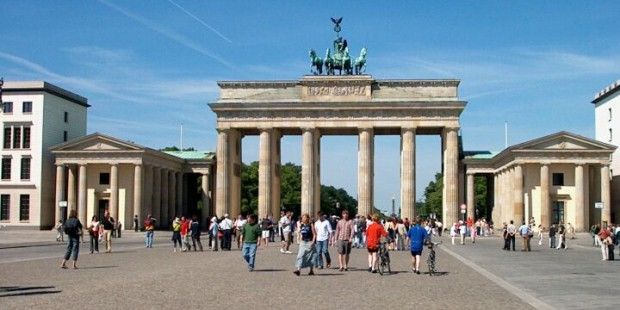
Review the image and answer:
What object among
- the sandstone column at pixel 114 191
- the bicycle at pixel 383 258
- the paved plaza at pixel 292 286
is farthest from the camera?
the sandstone column at pixel 114 191

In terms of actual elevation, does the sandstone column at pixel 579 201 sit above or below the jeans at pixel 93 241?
above

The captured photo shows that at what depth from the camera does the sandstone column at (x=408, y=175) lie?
91250 millimetres

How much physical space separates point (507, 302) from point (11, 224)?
248 feet

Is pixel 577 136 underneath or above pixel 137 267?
above

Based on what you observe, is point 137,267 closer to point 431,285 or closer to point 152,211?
point 431,285

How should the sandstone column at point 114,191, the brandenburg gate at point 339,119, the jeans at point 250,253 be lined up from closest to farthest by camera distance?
the jeans at point 250,253 → the sandstone column at point 114,191 → the brandenburg gate at point 339,119

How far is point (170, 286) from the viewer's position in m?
24.1

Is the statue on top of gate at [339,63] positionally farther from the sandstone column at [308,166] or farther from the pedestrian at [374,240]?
the pedestrian at [374,240]

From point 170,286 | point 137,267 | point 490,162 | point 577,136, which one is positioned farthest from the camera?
point 490,162

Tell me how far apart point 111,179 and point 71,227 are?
186 feet

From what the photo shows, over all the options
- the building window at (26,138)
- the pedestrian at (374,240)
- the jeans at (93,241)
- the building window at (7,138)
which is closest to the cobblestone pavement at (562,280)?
the pedestrian at (374,240)

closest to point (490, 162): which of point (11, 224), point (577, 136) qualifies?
point (577, 136)

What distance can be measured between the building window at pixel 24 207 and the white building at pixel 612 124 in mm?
58925

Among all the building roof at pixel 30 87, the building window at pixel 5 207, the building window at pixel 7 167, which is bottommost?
the building window at pixel 5 207
